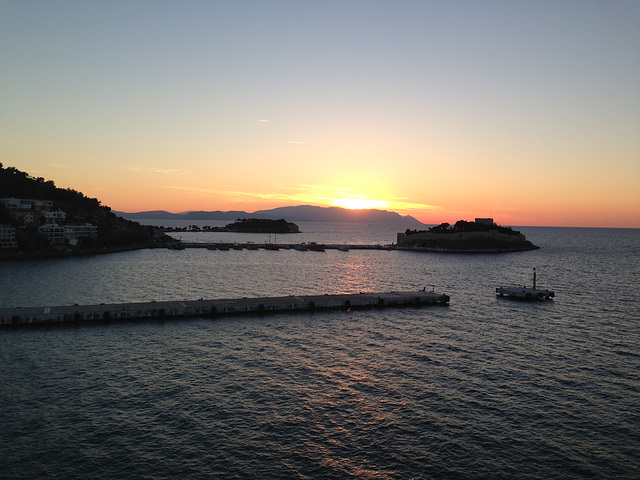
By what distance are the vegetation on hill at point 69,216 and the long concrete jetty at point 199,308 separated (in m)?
94.1

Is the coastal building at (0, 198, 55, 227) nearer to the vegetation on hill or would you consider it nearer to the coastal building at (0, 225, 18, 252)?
the vegetation on hill

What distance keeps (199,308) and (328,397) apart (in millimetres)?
28557

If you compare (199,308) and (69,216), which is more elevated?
(69,216)

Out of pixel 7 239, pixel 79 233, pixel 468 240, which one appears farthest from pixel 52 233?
pixel 468 240

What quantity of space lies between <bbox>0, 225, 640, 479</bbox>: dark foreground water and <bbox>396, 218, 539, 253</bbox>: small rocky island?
115352 mm

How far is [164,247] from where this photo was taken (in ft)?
567

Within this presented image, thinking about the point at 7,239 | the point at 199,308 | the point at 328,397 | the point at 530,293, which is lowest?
the point at 328,397

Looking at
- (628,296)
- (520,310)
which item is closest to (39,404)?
(520,310)

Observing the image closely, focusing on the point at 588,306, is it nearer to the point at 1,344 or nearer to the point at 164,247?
the point at 1,344

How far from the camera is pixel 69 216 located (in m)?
166

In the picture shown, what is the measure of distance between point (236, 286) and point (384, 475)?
2352 inches

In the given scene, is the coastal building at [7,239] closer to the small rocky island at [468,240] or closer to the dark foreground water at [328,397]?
the dark foreground water at [328,397]

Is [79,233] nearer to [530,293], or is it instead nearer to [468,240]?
[530,293]

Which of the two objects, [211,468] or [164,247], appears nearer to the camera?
[211,468]
